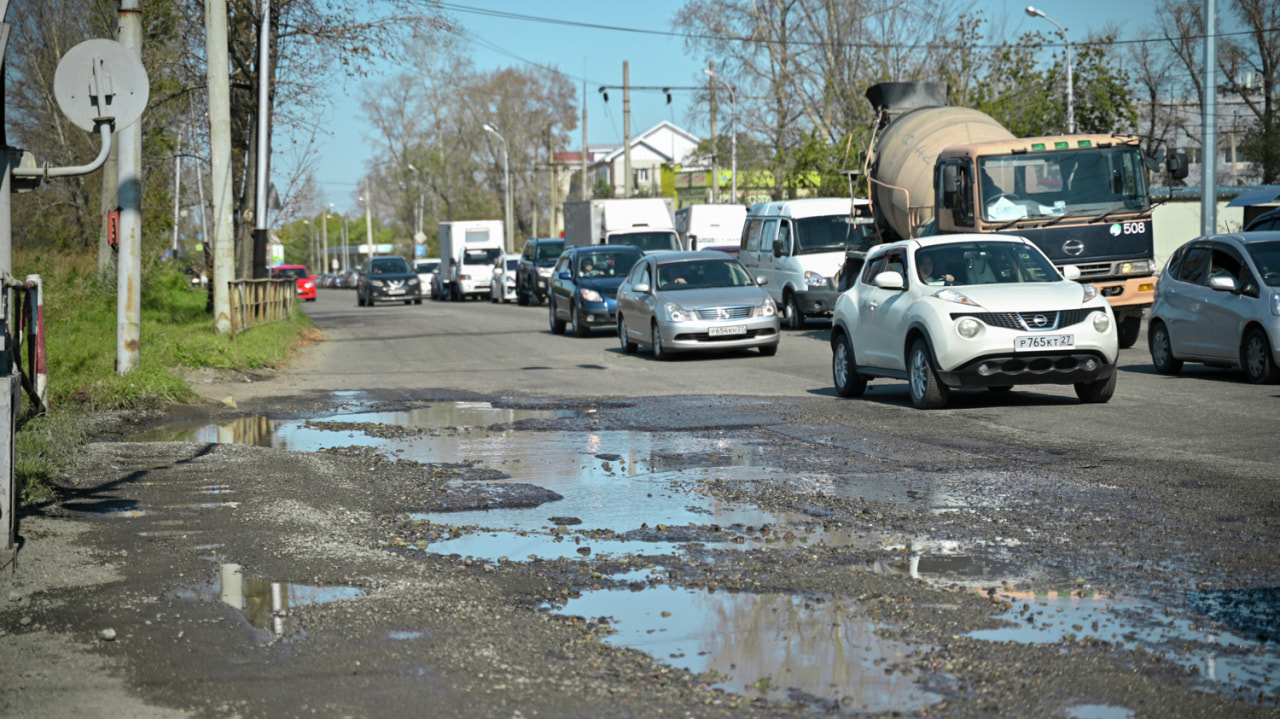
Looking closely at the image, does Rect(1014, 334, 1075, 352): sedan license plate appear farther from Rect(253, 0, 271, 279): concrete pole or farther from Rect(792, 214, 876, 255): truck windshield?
Rect(253, 0, 271, 279): concrete pole

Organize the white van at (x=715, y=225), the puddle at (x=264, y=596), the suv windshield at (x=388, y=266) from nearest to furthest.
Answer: the puddle at (x=264, y=596)
the white van at (x=715, y=225)
the suv windshield at (x=388, y=266)

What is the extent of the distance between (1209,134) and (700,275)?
13.8 meters

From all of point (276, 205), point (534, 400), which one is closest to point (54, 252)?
point (276, 205)

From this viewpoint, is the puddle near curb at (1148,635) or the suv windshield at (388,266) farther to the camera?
the suv windshield at (388,266)

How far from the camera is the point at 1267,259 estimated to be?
14.4 m

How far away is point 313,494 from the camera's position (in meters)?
8.37

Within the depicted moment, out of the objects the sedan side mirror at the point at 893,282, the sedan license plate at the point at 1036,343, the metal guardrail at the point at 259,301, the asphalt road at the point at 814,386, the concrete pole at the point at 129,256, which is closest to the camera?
the asphalt road at the point at 814,386

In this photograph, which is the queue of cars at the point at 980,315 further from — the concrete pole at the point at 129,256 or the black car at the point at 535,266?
the black car at the point at 535,266

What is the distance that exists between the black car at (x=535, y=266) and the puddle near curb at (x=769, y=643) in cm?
3804

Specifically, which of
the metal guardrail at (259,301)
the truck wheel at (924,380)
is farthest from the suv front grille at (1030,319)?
the metal guardrail at (259,301)

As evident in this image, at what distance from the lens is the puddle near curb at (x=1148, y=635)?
428cm

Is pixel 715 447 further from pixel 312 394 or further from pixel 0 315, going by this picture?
pixel 312 394

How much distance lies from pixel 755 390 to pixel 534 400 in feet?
8.11

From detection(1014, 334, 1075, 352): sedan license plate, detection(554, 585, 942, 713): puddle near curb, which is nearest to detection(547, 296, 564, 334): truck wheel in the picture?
detection(1014, 334, 1075, 352): sedan license plate
